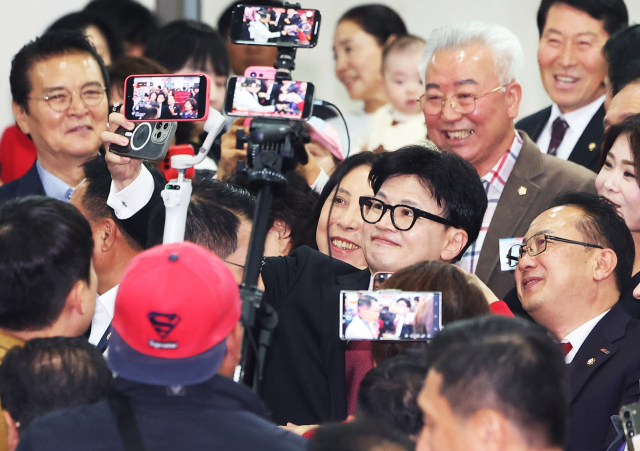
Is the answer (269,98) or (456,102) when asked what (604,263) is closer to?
(456,102)

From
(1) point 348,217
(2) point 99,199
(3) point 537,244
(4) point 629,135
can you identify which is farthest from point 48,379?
(4) point 629,135

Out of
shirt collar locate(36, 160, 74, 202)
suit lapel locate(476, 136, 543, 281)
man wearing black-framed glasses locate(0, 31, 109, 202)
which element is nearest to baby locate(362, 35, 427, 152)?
suit lapel locate(476, 136, 543, 281)

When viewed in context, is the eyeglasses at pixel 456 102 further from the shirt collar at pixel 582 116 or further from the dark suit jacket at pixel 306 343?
the dark suit jacket at pixel 306 343

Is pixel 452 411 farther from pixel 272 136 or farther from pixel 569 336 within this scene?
pixel 569 336

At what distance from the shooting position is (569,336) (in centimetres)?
254

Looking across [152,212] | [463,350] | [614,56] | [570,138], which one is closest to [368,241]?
[152,212]

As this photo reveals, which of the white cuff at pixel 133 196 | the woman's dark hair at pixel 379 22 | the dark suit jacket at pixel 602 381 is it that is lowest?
the dark suit jacket at pixel 602 381

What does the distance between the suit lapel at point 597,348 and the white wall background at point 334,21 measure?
2.91 m

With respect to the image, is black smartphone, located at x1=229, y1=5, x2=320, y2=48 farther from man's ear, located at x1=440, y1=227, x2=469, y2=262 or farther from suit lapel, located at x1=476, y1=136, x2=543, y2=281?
suit lapel, located at x1=476, y1=136, x2=543, y2=281

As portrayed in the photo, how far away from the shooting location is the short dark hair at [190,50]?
4.25 metres

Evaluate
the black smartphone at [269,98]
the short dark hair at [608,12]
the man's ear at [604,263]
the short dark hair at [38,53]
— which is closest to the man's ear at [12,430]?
the black smartphone at [269,98]

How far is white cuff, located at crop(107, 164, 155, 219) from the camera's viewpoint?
2473 mm

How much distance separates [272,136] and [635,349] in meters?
1.16

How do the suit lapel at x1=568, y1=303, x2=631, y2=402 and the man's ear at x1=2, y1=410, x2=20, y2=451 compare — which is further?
the suit lapel at x1=568, y1=303, x2=631, y2=402
